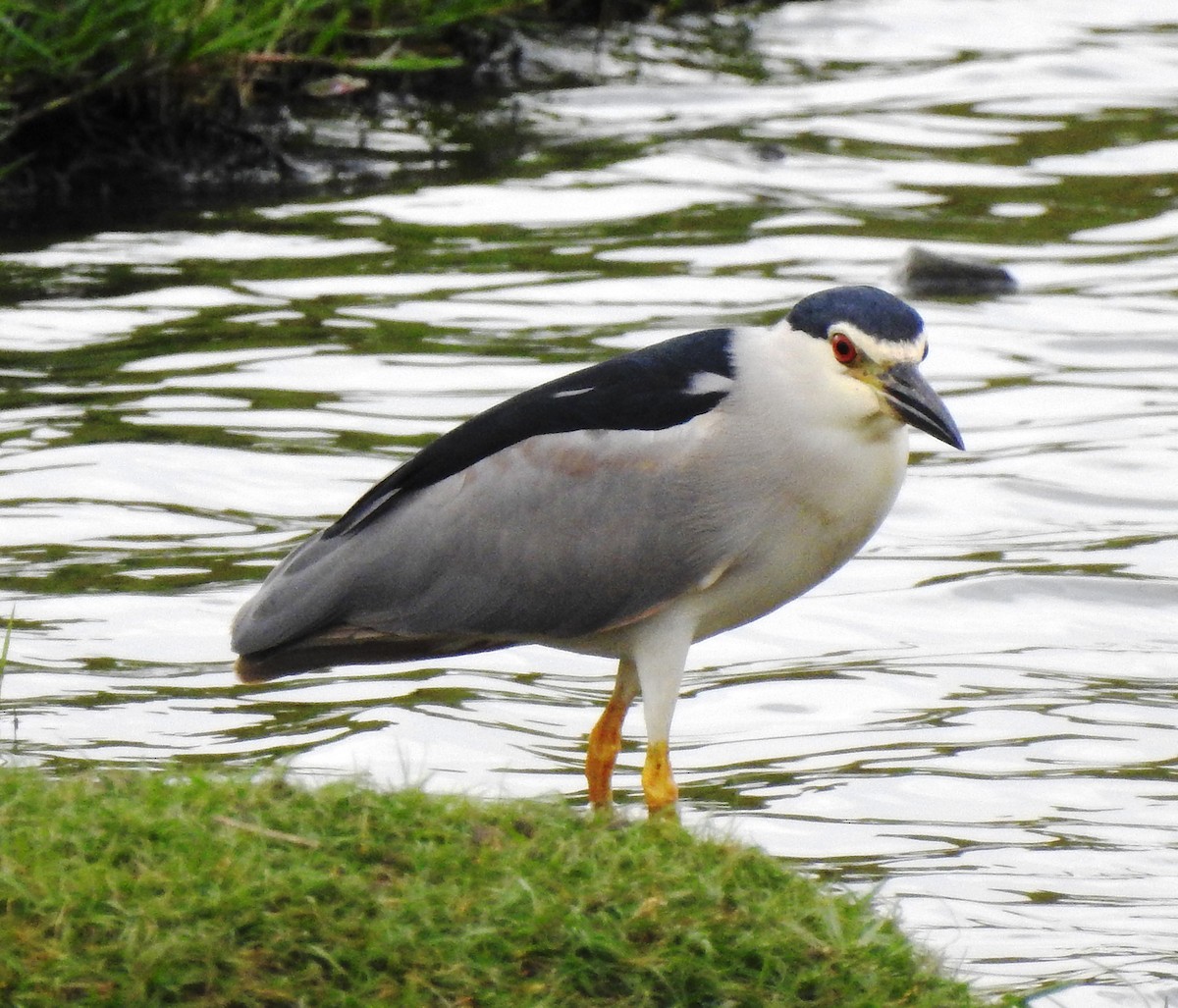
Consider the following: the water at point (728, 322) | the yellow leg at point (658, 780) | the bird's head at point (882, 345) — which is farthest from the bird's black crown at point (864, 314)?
the water at point (728, 322)

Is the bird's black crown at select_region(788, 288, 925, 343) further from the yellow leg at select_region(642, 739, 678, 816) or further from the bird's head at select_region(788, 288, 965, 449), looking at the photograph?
the yellow leg at select_region(642, 739, 678, 816)

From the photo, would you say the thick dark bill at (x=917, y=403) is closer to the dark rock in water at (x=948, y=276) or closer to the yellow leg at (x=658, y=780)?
the yellow leg at (x=658, y=780)

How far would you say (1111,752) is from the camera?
6.59 metres

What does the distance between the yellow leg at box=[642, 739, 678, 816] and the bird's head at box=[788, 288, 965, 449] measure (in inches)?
39.4

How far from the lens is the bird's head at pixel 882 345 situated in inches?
210

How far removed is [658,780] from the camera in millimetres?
5555

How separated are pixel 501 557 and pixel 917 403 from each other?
1.22 metres

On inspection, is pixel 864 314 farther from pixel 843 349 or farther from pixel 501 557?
pixel 501 557

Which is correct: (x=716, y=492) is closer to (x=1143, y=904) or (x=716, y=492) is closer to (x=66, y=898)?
(x=1143, y=904)

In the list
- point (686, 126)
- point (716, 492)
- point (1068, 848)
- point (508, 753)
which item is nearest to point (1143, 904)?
point (1068, 848)

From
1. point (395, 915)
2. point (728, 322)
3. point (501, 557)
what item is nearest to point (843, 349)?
point (501, 557)

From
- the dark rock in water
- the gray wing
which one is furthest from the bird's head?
the dark rock in water

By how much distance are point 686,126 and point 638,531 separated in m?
9.03

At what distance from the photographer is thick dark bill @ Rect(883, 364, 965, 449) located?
5277 mm
